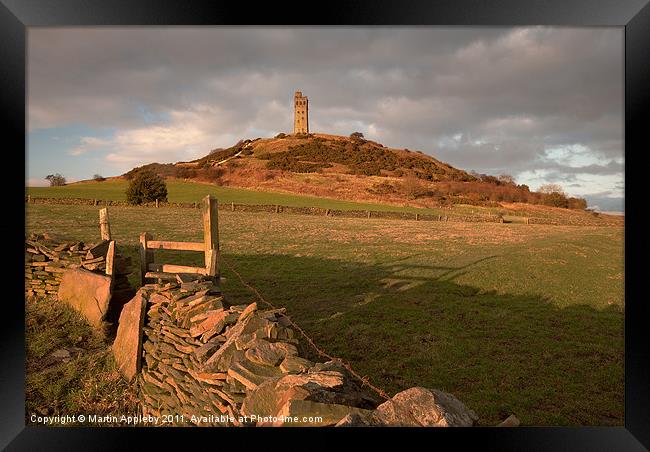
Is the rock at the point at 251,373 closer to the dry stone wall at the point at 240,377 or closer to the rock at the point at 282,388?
the dry stone wall at the point at 240,377

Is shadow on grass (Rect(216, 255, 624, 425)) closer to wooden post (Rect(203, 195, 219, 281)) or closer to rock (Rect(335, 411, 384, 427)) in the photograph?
wooden post (Rect(203, 195, 219, 281))

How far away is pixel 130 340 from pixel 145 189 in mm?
31850

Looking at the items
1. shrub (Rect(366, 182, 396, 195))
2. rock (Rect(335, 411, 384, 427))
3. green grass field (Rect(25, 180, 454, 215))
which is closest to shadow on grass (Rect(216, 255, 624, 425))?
rock (Rect(335, 411, 384, 427))

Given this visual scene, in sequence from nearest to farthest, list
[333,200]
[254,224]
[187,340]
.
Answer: [187,340]
[254,224]
[333,200]

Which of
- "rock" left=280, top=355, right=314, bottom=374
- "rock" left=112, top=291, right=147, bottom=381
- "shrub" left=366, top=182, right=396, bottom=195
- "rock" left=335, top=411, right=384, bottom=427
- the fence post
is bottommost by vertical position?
"rock" left=112, top=291, right=147, bottom=381

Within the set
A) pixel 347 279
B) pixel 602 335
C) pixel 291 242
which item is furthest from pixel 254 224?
pixel 602 335

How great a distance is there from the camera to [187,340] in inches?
206

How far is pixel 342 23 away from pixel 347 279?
32.1 feet

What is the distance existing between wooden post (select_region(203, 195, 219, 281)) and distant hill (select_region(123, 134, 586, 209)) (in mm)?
31387

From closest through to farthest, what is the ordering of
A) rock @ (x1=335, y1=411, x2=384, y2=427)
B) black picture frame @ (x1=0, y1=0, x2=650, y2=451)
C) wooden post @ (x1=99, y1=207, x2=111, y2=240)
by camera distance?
rock @ (x1=335, y1=411, x2=384, y2=427), black picture frame @ (x1=0, y1=0, x2=650, y2=451), wooden post @ (x1=99, y1=207, x2=111, y2=240)

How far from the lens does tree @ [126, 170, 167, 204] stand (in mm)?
33812
